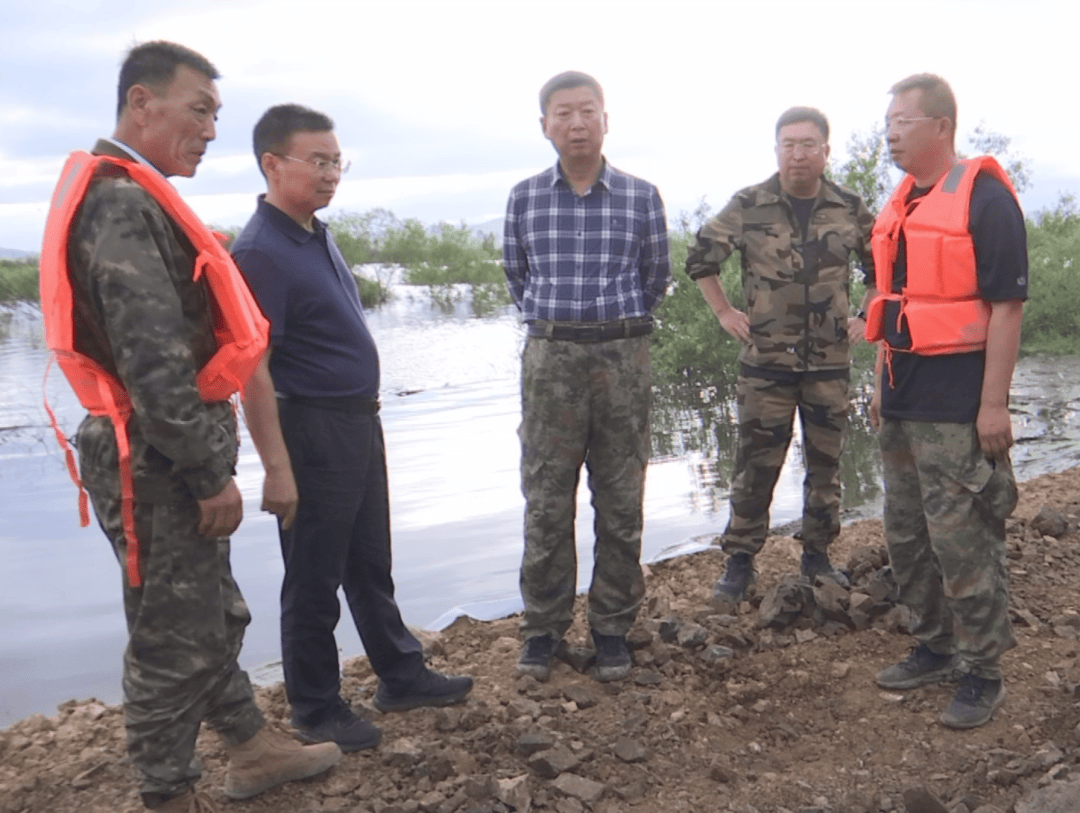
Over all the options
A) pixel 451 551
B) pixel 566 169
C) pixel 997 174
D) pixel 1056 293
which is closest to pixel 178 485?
pixel 566 169

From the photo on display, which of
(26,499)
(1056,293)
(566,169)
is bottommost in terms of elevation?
(26,499)

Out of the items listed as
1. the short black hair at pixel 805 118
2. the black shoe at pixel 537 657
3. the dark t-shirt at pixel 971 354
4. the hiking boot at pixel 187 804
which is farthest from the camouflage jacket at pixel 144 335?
the short black hair at pixel 805 118

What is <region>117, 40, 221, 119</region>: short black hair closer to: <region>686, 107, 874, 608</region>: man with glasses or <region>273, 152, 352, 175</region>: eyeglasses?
<region>273, 152, 352, 175</region>: eyeglasses

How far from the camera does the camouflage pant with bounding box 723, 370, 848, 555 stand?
466cm

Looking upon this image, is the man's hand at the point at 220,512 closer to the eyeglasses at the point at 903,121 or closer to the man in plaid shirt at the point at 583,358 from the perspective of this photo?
the man in plaid shirt at the point at 583,358

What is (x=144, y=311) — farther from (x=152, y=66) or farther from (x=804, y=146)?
(x=804, y=146)

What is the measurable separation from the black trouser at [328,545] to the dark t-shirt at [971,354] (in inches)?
75.2

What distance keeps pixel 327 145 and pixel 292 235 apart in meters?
0.32

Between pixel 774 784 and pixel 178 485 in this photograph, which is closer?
pixel 178 485

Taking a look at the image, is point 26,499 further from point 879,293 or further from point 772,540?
point 879,293

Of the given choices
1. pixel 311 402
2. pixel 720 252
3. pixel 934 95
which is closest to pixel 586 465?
pixel 311 402

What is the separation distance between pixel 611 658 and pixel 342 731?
1.19m

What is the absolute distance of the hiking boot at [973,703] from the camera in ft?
11.3

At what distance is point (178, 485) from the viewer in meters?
2.58
